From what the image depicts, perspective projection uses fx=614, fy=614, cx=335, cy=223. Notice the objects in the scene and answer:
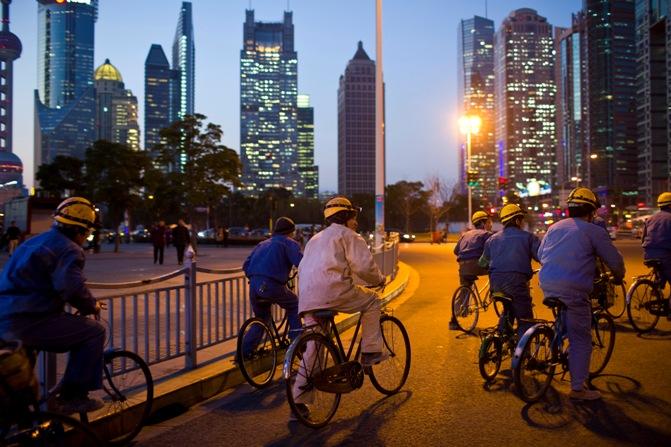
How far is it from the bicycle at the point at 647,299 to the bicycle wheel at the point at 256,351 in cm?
539

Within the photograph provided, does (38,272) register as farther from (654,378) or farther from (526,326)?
(654,378)

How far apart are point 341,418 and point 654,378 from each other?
349cm

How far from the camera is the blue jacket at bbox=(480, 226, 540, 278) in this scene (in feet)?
21.6

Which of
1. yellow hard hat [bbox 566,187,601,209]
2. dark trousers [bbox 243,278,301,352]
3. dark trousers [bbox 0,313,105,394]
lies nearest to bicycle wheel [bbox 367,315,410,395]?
dark trousers [bbox 243,278,301,352]

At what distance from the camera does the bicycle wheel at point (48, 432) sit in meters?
3.65

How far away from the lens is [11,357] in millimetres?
3547

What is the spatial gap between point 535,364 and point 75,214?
165 inches

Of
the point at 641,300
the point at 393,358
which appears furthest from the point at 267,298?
the point at 641,300

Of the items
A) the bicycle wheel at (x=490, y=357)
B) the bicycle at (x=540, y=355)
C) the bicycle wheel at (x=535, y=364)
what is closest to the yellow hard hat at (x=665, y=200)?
the bicycle at (x=540, y=355)

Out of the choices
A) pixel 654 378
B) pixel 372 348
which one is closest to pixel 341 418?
pixel 372 348

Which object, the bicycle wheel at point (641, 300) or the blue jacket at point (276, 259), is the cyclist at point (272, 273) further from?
the bicycle wheel at point (641, 300)

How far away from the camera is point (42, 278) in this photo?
4.25 metres

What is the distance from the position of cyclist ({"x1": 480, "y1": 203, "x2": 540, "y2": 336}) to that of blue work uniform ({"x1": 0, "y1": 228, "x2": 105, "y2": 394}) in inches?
165

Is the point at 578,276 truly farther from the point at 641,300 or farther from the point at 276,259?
the point at 641,300
